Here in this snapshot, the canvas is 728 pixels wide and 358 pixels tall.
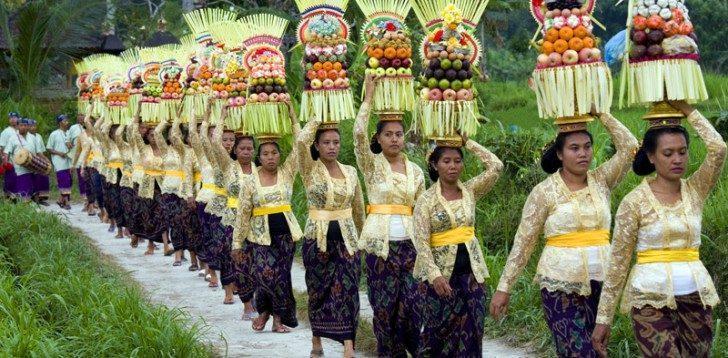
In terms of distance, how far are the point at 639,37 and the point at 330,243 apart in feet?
11.9

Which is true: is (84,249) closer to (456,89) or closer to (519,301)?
(519,301)

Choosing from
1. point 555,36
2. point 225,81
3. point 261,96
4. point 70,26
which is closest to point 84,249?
point 225,81

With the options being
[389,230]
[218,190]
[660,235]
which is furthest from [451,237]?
[218,190]

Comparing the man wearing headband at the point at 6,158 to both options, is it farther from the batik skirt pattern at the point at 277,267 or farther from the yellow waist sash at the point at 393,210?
the yellow waist sash at the point at 393,210

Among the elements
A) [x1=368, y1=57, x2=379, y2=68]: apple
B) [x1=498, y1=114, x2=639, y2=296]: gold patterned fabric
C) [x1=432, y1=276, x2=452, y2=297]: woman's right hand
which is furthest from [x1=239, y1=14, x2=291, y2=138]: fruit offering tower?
[x1=498, y1=114, x2=639, y2=296]: gold patterned fabric

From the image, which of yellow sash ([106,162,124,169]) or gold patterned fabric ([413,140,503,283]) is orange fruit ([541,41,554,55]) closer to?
gold patterned fabric ([413,140,503,283])

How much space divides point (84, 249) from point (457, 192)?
751 cm

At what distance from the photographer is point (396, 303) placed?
7809 mm

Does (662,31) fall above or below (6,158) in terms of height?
above

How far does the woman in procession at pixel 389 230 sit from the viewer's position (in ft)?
25.5

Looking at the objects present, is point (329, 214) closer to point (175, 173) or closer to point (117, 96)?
point (175, 173)

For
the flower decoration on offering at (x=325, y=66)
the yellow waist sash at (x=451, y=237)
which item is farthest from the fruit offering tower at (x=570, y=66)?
the flower decoration on offering at (x=325, y=66)

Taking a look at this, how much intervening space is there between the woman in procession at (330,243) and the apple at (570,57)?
112 inches

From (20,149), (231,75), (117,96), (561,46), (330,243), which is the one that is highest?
(117,96)
